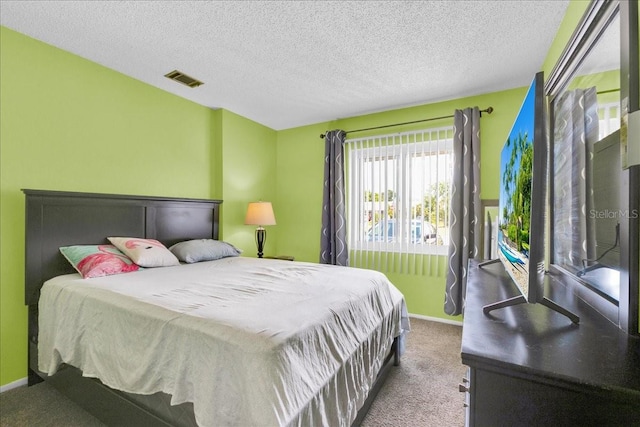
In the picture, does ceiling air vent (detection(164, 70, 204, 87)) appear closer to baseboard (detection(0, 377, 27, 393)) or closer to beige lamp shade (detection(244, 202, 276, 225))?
beige lamp shade (detection(244, 202, 276, 225))

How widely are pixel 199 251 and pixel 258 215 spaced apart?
0.98 meters

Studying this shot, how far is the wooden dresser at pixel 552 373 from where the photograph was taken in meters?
0.58

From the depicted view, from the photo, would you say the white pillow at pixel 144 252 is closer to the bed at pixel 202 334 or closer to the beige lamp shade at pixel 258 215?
the bed at pixel 202 334

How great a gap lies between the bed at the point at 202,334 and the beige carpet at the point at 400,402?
0.09 m

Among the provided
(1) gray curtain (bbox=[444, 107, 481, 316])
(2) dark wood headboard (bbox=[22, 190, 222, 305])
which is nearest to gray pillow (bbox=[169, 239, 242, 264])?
(2) dark wood headboard (bbox=[22, 190, 222, 305])

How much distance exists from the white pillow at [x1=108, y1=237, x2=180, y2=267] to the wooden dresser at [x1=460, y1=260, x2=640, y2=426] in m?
2.38

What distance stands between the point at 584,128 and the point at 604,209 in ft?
1.32

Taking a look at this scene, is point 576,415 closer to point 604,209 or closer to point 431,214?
point 604,209

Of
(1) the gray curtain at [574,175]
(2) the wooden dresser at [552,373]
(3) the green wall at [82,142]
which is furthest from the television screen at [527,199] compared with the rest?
(3) the green wall at [82,142]

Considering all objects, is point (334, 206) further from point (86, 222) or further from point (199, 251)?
point (86, 222)

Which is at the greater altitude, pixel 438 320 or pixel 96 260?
pixel 96 260

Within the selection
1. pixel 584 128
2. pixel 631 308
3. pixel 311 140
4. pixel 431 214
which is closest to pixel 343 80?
pixel 311 140

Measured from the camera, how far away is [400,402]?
1845mm

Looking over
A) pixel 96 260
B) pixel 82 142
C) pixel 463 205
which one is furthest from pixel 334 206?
pixel 82 142
